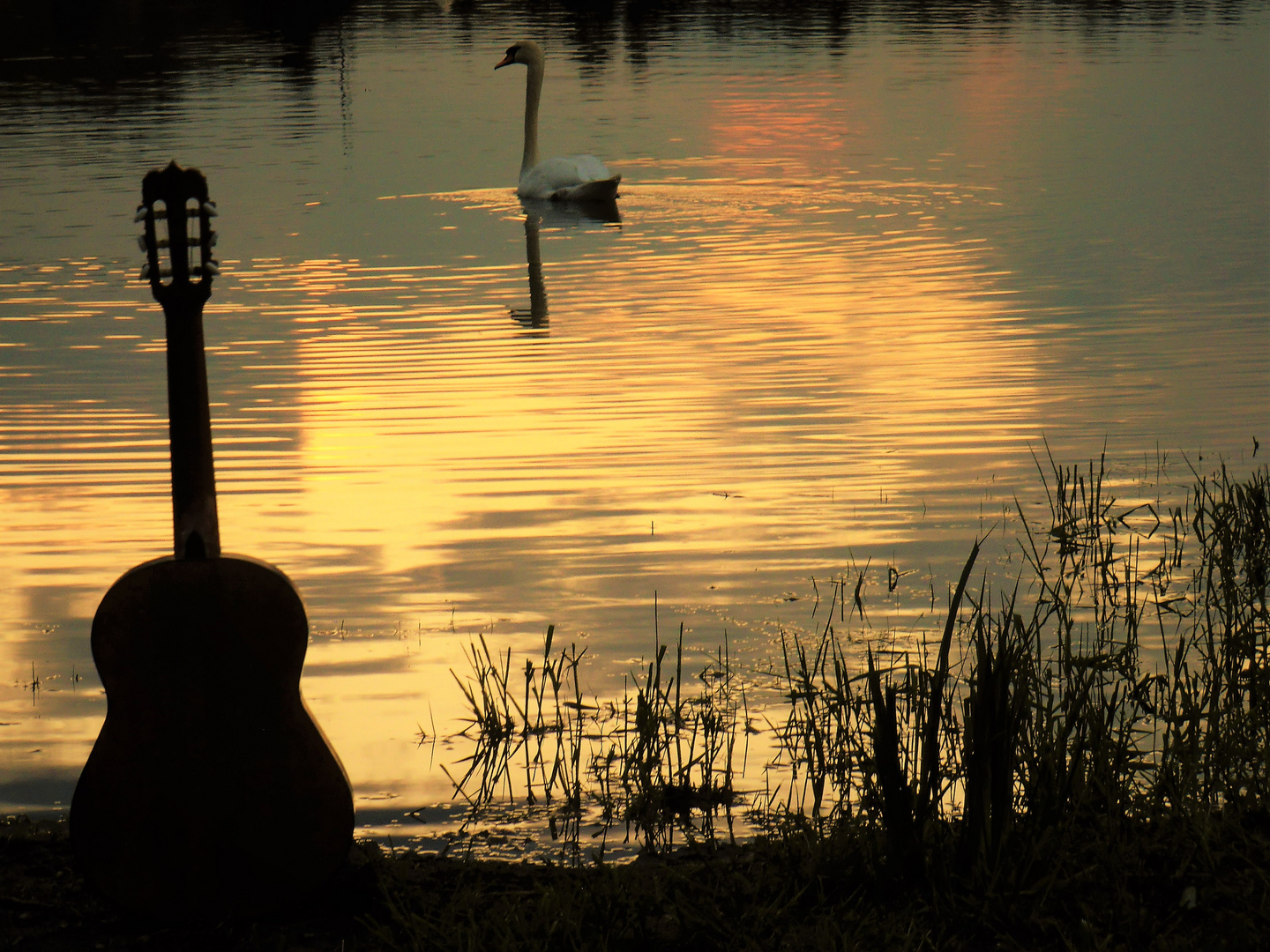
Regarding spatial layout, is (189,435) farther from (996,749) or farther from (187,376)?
(996,749)

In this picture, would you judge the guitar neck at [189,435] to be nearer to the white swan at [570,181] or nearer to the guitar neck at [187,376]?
the guitar neck at [187,376]

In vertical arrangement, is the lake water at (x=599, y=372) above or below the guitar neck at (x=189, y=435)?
below

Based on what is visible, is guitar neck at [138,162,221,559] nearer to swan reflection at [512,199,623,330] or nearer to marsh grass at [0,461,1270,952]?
marsh grass at [0,461,1270,952]

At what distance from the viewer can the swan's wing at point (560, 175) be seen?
713 inches

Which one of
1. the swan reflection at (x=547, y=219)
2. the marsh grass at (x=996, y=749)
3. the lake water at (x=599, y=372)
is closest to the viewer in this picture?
the marsh grass at (x=996, y=749)

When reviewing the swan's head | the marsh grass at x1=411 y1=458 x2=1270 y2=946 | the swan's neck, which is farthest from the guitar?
the swan's head

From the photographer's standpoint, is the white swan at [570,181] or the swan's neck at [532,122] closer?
the white swan at [570,181]

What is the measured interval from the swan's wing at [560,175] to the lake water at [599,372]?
55 centimetres

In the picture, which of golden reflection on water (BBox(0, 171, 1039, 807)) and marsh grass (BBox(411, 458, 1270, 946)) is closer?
marsh grass (BBox(411, 458, 1270, 946))

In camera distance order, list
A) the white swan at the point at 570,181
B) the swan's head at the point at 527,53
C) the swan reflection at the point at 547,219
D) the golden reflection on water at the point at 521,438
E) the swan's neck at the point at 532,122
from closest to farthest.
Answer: the golden reflection on water at the point at 521,438 < the swan reflection at the point at 547,219 < the white swan at the point at 570,181 < the swan's neck at the point at 532,122 < the swan's head at the point at 527,53

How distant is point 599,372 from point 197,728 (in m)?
6.81

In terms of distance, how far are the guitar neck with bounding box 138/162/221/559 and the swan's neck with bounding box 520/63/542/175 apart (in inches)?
625

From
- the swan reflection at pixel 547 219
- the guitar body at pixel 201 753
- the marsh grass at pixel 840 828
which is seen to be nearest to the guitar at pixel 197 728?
the guitar body at pixel 201 753

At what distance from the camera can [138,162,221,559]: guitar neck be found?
3691mm
